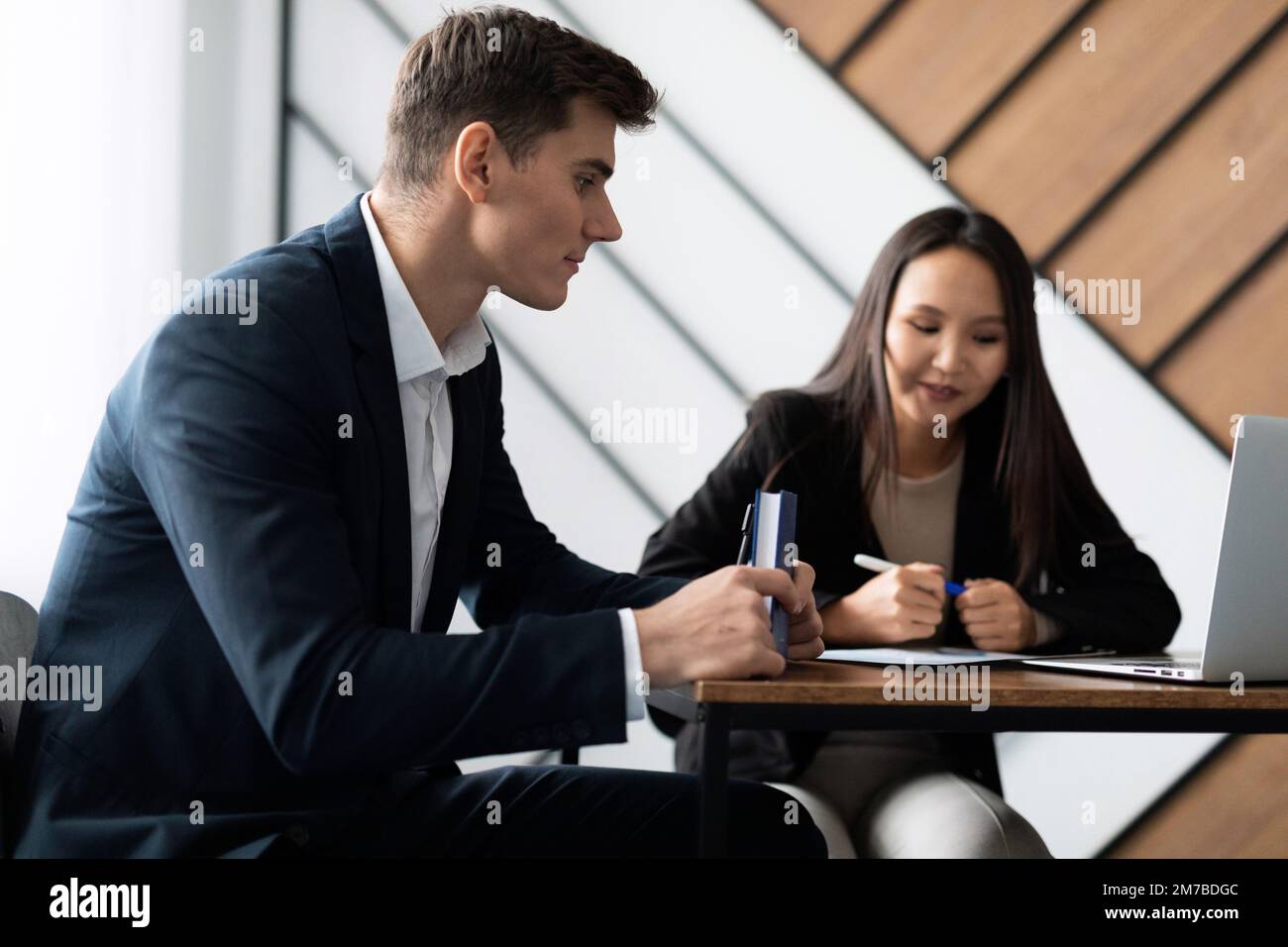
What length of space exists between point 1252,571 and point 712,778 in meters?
0.50

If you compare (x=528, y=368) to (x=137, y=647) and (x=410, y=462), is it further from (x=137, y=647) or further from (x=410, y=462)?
(x=137, y=647)

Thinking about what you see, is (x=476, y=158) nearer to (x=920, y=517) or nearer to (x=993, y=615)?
(x=993, y=615)

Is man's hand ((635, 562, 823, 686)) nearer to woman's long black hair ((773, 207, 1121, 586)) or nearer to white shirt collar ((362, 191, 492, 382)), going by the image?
white shirt collar ((362, 191, 492, 382))

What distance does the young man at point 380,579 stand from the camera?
2.81ft

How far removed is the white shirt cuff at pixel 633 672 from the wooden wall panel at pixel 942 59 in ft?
5.08

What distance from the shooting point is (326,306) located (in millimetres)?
1005

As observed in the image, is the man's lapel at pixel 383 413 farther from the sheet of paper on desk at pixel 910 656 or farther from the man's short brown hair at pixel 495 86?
the sheet of paper on desk at pixel 910 656

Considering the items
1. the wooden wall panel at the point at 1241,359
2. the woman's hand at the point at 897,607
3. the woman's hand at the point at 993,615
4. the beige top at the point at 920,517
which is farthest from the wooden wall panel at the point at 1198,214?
the woman's hand at the point at 897,607

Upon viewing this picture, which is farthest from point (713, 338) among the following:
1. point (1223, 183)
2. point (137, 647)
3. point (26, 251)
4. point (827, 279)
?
point (137, 647)

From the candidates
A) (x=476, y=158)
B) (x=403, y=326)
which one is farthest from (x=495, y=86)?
(x=403, y=326)

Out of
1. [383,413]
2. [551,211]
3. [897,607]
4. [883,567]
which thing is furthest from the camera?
[883,567]

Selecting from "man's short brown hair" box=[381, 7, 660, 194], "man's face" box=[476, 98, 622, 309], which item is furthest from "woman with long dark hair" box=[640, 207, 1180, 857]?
"man's short brown hair" box=[381, 7, 660, 194]

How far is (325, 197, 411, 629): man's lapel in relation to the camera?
102 cm

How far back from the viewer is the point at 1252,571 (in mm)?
1025
